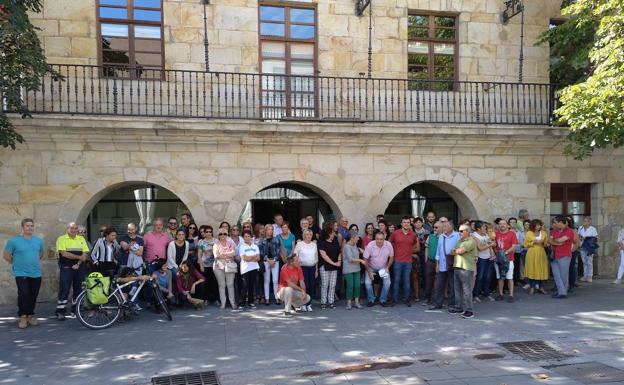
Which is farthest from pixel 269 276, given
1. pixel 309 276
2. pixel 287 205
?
pixel 287 205

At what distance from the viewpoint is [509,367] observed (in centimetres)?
554

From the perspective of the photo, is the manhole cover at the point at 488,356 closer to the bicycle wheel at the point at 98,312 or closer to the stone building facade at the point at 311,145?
the stone building facade at the point at 311,145

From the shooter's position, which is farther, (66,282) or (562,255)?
(562,255)

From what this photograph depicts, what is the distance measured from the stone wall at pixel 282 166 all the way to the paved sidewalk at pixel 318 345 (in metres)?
2.35

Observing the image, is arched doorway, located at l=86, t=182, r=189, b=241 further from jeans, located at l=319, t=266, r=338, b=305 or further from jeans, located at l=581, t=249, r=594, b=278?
jeans, located at l=581, t=249, r=594, b=278

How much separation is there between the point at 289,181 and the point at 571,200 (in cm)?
735

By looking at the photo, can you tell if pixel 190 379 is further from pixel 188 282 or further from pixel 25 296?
pixel 25 296

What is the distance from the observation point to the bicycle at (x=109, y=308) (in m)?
7.25

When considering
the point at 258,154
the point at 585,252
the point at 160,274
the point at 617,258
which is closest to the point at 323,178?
the point at 258,154

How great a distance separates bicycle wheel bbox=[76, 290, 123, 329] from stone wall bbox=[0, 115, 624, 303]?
251 cm

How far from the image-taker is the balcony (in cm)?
962

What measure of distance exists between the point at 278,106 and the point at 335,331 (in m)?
5.39

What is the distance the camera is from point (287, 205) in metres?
12.5

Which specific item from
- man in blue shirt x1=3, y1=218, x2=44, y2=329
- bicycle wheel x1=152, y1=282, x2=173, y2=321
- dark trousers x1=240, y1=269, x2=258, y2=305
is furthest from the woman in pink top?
man in blue shirt x1=3, y1=218, x2=44, y2=329
